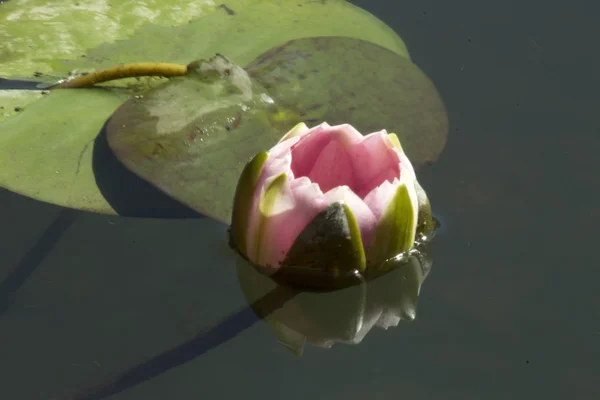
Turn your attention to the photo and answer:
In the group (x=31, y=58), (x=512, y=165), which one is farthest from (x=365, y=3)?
(x=31, y=58)

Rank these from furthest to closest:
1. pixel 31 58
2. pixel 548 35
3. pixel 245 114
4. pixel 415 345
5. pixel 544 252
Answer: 1. pixel 548 35
2. pixel 31 58
3. pixel 245 114
4. pixel 544 252
5. pixel 415 345

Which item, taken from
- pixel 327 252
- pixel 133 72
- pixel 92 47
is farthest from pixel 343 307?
pixel 92 47

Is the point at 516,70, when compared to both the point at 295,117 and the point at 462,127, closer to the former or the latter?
the point at 462,127

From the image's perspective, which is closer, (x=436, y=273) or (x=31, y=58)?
(x=436, y=273)

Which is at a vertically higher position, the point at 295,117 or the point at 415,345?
the point at 295,117

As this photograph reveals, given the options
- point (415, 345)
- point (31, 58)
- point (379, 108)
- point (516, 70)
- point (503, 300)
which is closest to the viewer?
point (415, 345)
